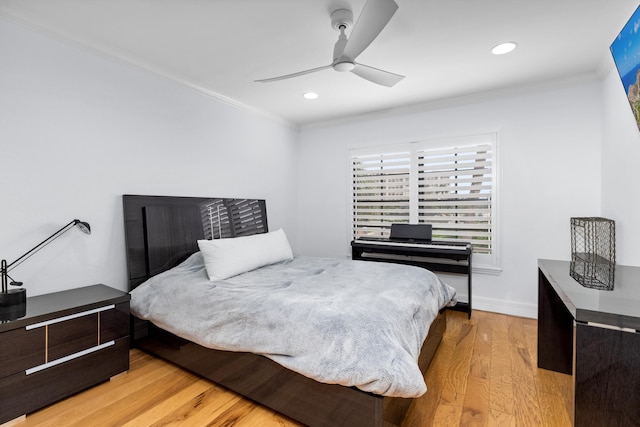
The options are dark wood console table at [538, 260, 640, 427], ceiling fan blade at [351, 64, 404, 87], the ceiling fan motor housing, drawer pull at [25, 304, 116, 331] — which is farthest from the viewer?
ceiling fan blade at [351, 64, 404, 87]

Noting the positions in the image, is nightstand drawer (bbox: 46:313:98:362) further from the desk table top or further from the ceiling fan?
the desk table top

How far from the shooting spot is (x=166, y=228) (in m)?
2.87

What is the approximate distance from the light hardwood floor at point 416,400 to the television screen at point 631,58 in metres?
1.92

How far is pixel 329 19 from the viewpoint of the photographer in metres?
2.10

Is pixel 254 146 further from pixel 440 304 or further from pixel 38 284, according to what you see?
pixel 440 304

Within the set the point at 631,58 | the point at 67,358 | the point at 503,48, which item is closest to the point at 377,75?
the point at 503,48

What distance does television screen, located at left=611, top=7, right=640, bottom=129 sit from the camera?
190 centimetres

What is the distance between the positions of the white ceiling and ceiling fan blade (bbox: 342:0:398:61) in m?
0.25

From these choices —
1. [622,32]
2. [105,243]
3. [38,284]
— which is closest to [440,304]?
[622,32]

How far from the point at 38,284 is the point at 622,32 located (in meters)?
4.52

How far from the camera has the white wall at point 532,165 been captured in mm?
3068

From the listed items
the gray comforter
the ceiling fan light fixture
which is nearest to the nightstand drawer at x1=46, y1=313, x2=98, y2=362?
the gray comforter

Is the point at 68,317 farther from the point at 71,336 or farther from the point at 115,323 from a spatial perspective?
the point at 115,323

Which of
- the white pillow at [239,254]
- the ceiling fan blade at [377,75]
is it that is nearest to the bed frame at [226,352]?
the white pillow at [239,254]
